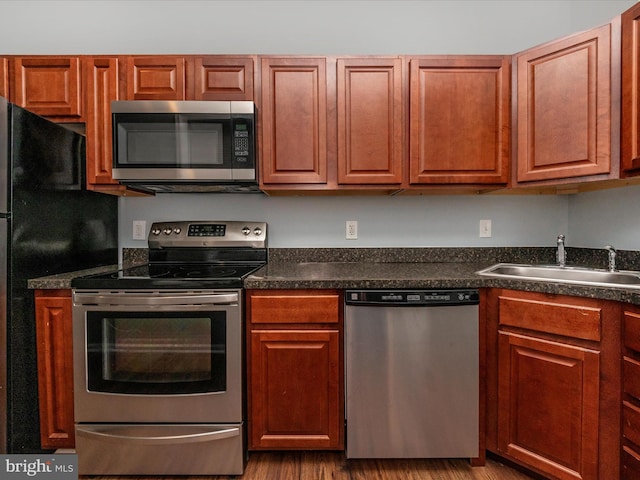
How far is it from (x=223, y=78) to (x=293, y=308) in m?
1.27

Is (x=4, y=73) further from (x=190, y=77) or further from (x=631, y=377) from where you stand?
(x=631, y=377)

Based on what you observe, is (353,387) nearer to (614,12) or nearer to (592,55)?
(592,55)

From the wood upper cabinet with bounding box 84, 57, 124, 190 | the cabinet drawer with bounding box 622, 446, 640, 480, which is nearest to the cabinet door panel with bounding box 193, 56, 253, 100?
the wood upper cabinet with bounding box 84, 57, 124, 190

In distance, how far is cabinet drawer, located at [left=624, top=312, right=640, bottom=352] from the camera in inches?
49.4

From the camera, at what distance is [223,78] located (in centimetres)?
188

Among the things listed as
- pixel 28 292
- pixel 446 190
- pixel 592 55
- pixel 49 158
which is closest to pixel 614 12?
pixel 592 55

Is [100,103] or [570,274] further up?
[100,103]

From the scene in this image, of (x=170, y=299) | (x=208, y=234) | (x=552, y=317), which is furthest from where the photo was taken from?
(x=208, y=234)

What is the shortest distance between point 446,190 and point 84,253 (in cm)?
207

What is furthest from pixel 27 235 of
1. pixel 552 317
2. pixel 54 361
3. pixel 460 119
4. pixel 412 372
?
pixel 552 317

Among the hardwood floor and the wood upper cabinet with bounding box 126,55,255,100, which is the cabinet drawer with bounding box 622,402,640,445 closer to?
the hardwood floor

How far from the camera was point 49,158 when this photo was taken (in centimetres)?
173

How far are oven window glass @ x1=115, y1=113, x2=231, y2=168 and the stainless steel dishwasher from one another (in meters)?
0.99

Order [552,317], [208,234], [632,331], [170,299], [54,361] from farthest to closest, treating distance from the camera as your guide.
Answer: [208,234]
[54,361]
[170,299]
[552,317]
[632,331]
